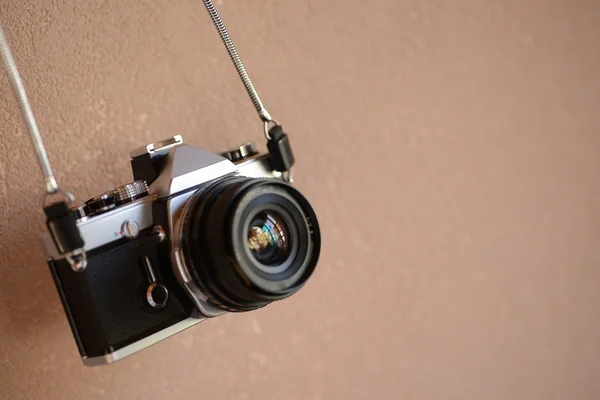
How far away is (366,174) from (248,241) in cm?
32


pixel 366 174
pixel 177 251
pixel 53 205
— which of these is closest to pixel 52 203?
pixel 53 205

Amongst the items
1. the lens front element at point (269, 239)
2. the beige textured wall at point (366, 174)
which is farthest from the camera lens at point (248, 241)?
the beige textured wall at point (366, 174)

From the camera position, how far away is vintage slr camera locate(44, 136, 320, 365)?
1.88 ft

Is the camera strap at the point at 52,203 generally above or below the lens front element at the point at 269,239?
above

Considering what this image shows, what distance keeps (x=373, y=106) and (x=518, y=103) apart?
289 millimetres

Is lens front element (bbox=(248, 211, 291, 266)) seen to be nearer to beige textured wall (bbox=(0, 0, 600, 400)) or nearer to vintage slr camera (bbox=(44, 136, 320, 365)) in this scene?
vintage slr camera (bbox=(44, 136, 320, 365))

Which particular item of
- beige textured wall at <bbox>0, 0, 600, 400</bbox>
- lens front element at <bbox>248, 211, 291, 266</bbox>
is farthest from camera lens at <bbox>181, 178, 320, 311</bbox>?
beige textured wall at <bbox>0, 0, 600, 400</bbox>

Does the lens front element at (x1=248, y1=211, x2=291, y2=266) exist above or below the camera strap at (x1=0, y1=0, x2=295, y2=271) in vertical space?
below

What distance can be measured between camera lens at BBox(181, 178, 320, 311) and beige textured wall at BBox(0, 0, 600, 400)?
168mm

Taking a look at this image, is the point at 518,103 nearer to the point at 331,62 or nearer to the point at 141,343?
the point at 331,62

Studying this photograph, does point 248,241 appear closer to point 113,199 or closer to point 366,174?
point 113,199

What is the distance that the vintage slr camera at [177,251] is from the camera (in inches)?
22.5

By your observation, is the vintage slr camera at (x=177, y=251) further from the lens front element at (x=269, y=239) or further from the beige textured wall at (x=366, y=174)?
the beige textured wall at (x=366, y=174)

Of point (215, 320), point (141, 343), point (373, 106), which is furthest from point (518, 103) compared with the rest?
point (141, 343)
